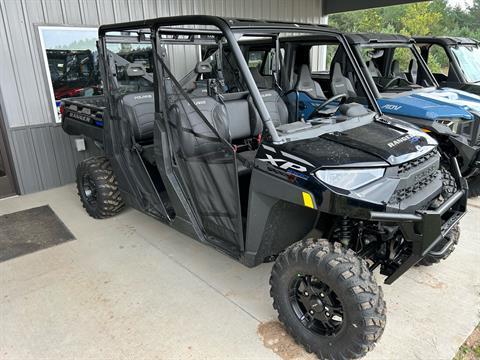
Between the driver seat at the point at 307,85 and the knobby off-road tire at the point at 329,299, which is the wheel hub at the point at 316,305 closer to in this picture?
the knobby off-road tire at the point at 329,299

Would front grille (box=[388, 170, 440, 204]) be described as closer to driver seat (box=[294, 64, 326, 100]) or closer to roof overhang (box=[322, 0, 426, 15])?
driver seat (box=[294, 64, 326, 100])

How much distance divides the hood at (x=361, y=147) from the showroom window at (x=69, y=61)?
13.7 ft

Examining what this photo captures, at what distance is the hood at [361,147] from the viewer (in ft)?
6.59

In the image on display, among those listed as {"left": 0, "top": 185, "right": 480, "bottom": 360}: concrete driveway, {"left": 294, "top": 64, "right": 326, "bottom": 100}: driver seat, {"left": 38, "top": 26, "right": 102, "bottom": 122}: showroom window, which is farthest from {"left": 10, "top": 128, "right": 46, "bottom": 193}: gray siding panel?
{"left": 294, "top": 64, "right": 326, "bottom": 100}: driver seat

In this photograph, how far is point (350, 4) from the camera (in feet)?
29.6

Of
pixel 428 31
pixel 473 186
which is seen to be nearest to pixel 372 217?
pixel 473 186

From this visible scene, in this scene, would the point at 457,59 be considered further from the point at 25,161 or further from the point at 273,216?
the point at 25,161

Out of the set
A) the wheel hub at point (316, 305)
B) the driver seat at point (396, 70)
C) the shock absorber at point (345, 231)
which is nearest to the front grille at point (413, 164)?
the shock absorber at point (345, 231)

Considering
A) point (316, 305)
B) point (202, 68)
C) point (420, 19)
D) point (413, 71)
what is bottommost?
point (316, 305)

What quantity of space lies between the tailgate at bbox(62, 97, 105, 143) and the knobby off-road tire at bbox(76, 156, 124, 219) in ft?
0.98

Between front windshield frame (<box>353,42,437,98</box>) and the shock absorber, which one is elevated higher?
front windshield frame (<box>353,42,437,98</box>)

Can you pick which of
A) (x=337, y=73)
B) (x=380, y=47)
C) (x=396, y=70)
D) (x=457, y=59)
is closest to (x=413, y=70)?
(x=396, y=70)

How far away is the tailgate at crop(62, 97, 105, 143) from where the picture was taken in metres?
3.79

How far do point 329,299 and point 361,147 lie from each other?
2.92 feet
